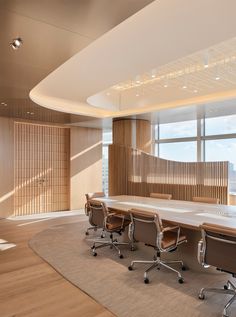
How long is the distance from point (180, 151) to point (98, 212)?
6.02 metres

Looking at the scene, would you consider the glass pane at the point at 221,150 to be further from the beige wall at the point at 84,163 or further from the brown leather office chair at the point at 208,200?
the beige wall at the point at 84,163

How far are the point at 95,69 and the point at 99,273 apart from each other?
324 cm

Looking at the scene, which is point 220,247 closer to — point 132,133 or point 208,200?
point 208,200

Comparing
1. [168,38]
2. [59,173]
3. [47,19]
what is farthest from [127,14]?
[59,173]

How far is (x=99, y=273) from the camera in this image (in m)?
3.72

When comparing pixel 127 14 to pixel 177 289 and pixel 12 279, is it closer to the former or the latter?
pixel 177 289

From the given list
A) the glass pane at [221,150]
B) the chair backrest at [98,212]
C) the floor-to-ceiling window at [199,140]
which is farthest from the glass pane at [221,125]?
the chair backrest at [98,212]

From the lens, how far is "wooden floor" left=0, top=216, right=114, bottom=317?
8.97 feet

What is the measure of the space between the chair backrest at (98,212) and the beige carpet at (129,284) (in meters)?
0.53

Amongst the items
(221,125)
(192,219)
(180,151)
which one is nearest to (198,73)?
(192,219)

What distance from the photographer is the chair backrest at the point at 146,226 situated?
3.38 m

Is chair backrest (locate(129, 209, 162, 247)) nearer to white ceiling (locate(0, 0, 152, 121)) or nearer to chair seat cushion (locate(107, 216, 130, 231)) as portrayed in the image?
chair seat cushion (locate(107, 216, 130, 231))

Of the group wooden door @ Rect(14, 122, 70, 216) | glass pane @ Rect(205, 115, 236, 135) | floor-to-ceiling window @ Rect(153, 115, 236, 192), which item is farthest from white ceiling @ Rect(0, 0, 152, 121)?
glass pane @ Rect(205, 115, 236, 135)

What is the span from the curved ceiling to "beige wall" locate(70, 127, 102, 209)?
8.38 feet
